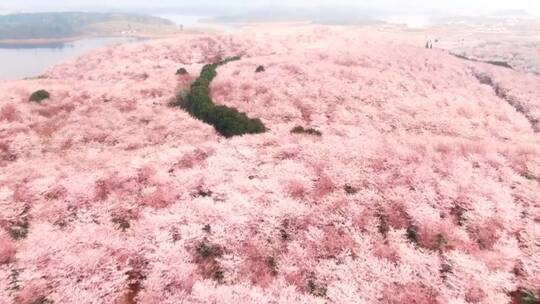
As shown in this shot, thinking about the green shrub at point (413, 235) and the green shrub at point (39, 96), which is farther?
the green shrub at point (39, 96)

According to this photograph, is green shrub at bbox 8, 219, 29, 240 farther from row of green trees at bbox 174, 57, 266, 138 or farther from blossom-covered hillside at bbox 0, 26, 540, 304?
row of green trees at bbox 174, 57, 266, 138

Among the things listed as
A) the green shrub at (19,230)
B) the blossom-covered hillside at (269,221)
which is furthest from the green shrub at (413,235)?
the green shrub at (19,230)

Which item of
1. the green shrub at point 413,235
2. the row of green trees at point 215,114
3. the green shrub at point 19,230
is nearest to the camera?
the green shrub at point 413,235

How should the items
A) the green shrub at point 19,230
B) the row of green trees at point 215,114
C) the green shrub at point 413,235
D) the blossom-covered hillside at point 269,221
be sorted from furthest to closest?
the row of green trees at point 215,114 → the green shrub at point 19,230 → the green shrub at point 413,235 → the blossom-covered hillside at point 269,221

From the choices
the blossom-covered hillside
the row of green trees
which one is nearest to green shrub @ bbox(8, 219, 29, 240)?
the blossom-covered hillside

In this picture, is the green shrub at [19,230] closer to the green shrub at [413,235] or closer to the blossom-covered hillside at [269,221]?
the blossom-covered hillside at [269,221]

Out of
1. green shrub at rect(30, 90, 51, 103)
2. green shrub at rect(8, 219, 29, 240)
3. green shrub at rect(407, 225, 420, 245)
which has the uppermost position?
green shrub at rect(30, 90, 51, 103)
